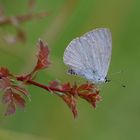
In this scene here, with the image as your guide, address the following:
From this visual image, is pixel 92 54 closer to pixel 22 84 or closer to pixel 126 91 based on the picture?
pixel 22 84

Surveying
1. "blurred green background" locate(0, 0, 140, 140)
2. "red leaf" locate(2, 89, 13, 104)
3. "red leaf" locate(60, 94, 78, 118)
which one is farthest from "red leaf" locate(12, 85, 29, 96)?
"blurred green background" locate(0, 0, 140, 140)

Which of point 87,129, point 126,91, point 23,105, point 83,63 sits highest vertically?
point 126,91

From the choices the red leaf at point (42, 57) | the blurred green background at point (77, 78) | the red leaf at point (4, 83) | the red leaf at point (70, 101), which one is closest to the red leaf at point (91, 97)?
the red leaf at point (70, 101)

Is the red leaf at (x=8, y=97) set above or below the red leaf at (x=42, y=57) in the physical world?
below

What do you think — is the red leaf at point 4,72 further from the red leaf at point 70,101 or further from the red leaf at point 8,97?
the red leaf at point 70,101

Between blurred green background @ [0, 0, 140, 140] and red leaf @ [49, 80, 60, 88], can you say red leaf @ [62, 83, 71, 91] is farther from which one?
blurred green background @ [0, 0, 140, 140]

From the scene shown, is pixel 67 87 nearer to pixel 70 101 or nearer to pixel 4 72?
pixel 70 101

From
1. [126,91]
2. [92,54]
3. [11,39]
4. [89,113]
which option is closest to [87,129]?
[89,113]
